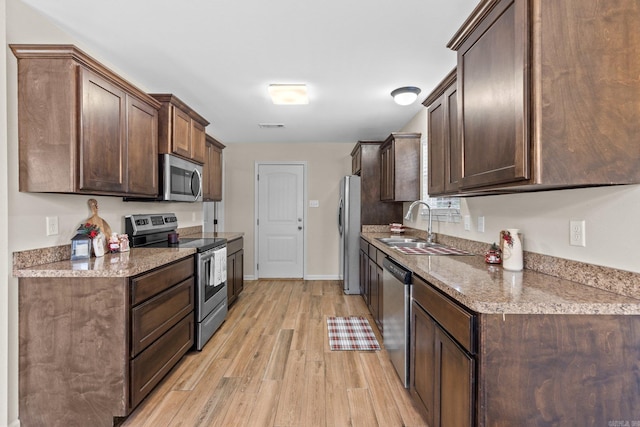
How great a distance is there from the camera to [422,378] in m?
1.70

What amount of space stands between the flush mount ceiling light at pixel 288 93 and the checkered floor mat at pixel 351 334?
7.73 ft

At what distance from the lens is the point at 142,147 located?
7.98 ft

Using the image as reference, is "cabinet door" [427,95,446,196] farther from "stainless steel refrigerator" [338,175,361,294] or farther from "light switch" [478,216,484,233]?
"stainless steel refrigerator" [338,175,361,294]

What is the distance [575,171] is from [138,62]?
118 inches

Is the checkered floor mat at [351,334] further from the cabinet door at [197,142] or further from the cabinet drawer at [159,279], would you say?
the cabinet door at [197,142]

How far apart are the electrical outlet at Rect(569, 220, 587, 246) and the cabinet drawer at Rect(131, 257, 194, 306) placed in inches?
91.0

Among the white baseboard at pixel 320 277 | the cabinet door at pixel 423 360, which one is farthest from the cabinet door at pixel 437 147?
the white baseboard at pixel 320 277

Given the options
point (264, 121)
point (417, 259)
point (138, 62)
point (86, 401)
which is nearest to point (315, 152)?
point (264, 121)

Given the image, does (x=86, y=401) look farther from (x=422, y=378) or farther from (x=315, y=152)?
(x=315, y=152)

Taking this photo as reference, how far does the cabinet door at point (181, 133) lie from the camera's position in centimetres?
276

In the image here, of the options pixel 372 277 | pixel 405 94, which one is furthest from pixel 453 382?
pixel 405 94

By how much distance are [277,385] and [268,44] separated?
2.44 metres

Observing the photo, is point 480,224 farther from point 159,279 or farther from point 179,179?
point 179,179

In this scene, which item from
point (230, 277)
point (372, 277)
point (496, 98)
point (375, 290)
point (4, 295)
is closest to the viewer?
point (496, 98)
